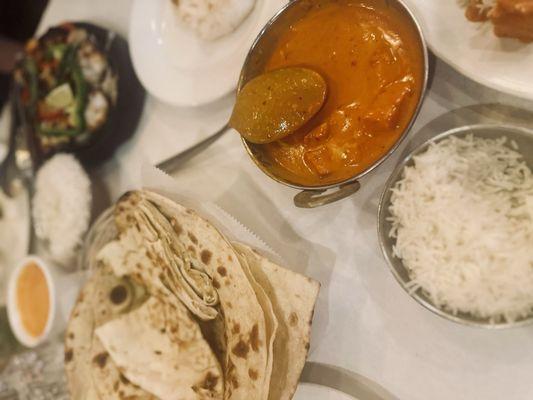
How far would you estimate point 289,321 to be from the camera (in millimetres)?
1677

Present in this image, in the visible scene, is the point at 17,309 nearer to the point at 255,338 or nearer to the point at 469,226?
the point at 255,338

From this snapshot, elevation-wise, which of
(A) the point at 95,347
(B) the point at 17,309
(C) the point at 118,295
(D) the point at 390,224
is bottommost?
(B) the point at 17,309

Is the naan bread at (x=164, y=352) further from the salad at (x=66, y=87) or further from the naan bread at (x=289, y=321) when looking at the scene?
the salad at (x=66, y=87)

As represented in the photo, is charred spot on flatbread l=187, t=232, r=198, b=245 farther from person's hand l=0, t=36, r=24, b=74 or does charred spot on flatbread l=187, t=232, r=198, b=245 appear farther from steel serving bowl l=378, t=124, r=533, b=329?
person's hand l=0, t=36, r=24, b=74

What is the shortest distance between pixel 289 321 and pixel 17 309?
1.31m

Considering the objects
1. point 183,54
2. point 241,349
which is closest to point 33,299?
point 241,349

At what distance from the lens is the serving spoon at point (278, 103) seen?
1.66 meters

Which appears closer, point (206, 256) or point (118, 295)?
point (206, 256)

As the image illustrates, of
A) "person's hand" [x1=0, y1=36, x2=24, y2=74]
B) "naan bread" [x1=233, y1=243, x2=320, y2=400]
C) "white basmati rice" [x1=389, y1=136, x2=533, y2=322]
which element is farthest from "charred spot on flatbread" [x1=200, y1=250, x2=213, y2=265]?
"person's hand" [x1=0, y1=36, x2=24, y2=74]

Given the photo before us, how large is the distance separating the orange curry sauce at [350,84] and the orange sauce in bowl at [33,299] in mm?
1175

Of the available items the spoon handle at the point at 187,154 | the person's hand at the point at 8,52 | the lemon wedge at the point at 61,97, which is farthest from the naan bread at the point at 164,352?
the person's hand at the point at 8,52

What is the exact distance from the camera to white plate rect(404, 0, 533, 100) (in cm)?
148

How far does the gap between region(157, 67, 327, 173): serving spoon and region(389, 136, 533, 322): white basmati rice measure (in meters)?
0.35

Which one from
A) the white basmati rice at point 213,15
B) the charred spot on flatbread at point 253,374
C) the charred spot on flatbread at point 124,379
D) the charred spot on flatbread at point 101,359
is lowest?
the charred spot on flatbread at point 124,379
